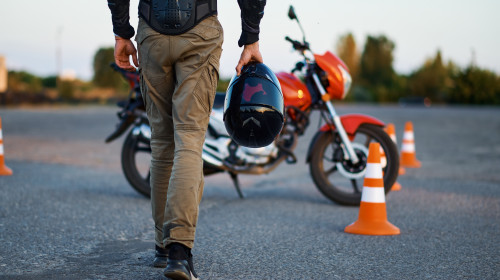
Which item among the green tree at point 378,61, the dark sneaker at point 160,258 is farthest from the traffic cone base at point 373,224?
the green tree at point 378,61

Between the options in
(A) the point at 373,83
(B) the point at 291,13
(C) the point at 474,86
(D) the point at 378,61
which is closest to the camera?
(B) the point at 291,13

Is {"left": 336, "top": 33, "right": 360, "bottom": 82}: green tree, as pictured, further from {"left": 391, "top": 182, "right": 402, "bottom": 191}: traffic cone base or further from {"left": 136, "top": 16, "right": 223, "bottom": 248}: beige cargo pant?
{"left": 136, "top": 16, "right": 223, "bottom": 248}: beige cargo pant

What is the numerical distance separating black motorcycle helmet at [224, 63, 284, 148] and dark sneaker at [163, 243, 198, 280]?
83 cm

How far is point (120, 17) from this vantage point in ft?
10.2

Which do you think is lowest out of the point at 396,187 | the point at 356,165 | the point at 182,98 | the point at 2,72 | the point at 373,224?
the point at 2,72

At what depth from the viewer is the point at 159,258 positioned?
10.6 feet

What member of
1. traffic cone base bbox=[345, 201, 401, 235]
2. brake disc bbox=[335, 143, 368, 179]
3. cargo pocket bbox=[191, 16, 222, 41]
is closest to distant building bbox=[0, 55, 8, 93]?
brake disc bbox=[335, 143, 368, 179]

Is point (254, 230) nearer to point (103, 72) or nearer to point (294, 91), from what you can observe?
point (294, 91)

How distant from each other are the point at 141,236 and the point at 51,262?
2.92 feet

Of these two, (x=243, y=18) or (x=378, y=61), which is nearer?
(x=243, y=18)

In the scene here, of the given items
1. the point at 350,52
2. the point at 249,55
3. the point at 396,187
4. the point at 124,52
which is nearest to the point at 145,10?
the point at 124,52

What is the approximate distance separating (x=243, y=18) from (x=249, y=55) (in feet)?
0.64

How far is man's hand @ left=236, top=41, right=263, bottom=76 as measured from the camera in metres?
3.17

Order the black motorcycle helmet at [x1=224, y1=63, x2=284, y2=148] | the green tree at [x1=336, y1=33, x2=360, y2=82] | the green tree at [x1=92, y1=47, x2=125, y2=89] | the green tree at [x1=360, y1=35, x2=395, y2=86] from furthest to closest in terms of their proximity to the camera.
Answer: the green tree at [x1=336, y1=33, x2=360, y2=82] → the green tree at [x1=360, y1=35, x2=395, y2=86] → the green tree at [x1=92, y1=47, x2=125, y2=89] → the black motorcycle helmet at [x1=224, y1=63, x2=284, y2=148]
